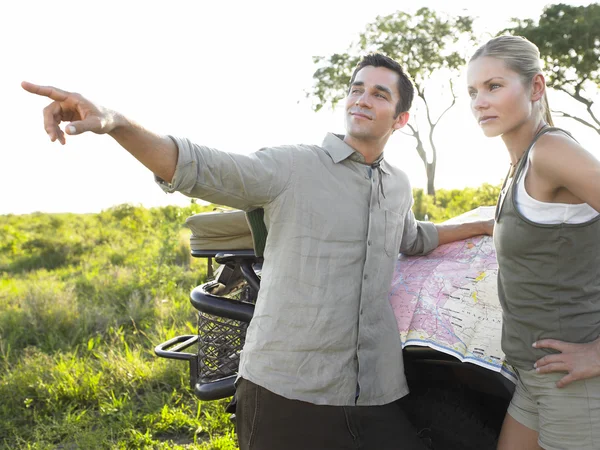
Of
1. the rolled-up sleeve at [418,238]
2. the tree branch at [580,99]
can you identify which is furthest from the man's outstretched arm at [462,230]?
the tree branch at [580,99]

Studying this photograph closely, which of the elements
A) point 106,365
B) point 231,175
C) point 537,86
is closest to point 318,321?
point 231,175

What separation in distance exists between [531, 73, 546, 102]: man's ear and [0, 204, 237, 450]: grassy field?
8.40 feet

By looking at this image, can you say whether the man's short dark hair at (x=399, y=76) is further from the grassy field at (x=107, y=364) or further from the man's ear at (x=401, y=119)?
the grassy field at (x=107, y=364)

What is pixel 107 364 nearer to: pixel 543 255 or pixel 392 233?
pixel 392 233

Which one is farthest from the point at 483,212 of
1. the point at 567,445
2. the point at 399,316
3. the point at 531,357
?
the point at 567,445

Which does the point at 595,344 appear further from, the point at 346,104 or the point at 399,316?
the point at 346,104

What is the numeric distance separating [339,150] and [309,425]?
1.07 metres

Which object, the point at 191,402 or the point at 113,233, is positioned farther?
the point at 113,233

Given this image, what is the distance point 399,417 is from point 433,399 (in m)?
0.19

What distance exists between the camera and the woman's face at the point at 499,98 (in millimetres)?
1949

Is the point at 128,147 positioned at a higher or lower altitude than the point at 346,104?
lower

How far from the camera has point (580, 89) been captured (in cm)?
A: 1561

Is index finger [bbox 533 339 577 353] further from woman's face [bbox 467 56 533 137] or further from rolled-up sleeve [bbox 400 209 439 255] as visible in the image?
rolled-up sleeve [bbox 400 209 439 255]

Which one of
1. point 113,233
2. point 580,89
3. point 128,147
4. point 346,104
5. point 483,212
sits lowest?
point 113,233
